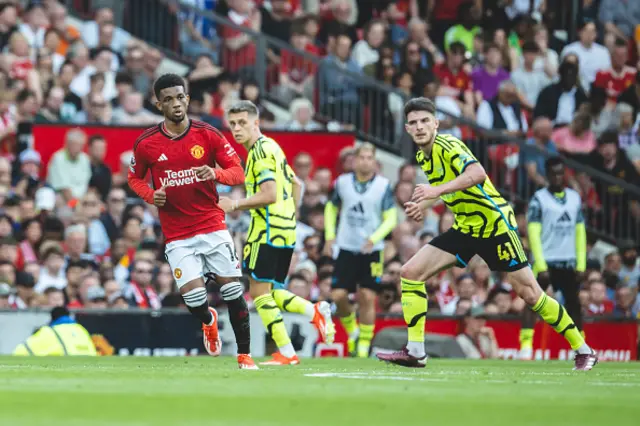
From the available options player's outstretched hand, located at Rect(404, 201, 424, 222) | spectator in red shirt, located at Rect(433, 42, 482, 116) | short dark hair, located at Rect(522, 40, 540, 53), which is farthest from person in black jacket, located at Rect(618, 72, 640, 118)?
player's outstretched hand, located at Rect(404, 201, 424, 222)

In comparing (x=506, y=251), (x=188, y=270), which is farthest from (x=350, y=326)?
(x=188, y=270)

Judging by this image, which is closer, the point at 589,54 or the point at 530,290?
the point at 530,290

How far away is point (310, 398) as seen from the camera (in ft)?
26.8

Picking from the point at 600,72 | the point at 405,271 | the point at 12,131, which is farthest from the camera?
the point at 600,72

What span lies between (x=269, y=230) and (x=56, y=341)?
355 centimetres

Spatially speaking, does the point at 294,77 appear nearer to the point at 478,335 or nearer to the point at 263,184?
the point at 478,335

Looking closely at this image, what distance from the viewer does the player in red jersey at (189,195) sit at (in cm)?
1154

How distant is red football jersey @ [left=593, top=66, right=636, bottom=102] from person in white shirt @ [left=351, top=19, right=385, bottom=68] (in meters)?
3.83

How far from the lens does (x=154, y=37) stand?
22.9 meters

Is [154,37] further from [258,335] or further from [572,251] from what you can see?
[572,251]

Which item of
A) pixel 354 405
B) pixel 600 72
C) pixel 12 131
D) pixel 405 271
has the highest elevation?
pixel 600 72

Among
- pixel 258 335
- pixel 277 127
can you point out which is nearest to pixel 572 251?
pixel 258 335

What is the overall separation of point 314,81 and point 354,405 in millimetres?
15334

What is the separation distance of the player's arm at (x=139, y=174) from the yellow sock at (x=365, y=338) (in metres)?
5.64
